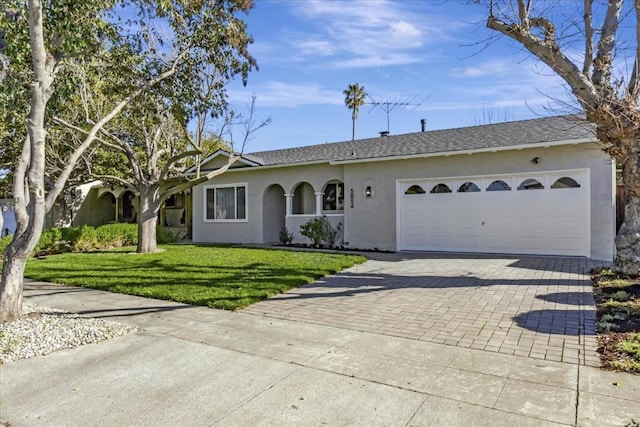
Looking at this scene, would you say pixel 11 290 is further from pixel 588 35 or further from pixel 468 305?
pixel 588 35

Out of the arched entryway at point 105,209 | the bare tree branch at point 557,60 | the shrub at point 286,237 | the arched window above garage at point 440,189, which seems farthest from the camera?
the arched entryway at point 105,209

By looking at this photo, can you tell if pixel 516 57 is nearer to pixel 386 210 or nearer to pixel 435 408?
pixel 386 210

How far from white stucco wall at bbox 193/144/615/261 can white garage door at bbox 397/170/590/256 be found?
0.25 meters

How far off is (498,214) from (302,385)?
34.4 ft

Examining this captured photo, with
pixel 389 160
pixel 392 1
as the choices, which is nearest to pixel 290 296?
pixel 392 1

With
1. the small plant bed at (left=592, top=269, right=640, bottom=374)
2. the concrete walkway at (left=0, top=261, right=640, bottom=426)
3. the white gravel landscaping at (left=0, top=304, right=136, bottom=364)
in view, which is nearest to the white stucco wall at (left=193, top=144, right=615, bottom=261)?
the small plant bed at (left=592, top=269, right=640, bottom=374)

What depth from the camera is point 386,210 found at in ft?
47.7

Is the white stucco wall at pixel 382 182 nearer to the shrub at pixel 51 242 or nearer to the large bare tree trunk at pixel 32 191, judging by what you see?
the shrub at pixel 51 242

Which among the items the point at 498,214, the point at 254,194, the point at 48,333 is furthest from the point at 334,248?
the point at 48,333

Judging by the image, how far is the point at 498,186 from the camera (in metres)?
12.7

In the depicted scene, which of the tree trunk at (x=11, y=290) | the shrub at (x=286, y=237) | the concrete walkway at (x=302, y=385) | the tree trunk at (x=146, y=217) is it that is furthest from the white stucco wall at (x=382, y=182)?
the tree trunk at (x=11, y=290)

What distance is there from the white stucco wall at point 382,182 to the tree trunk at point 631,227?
122 inches

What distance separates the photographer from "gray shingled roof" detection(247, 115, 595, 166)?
12.0 m

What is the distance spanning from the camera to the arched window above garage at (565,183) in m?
11.5
